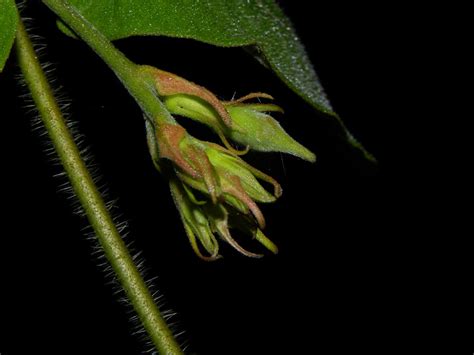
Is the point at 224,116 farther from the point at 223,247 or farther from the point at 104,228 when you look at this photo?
the point at 223,247

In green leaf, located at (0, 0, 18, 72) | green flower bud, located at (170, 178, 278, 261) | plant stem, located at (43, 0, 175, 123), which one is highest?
green leaf, located at (0, 0, 18, 72)

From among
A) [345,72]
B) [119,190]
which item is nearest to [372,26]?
[345,72]

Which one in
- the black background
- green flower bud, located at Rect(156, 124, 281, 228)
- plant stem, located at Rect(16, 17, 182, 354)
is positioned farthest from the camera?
the black background

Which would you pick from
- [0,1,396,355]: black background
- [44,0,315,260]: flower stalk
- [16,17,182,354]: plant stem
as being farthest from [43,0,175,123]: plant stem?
[0,1,396,355]: black background

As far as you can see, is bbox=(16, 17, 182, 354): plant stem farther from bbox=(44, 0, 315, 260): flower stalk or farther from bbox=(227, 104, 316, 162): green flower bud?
bbox=(227, 104, 316, 162): green flower bud

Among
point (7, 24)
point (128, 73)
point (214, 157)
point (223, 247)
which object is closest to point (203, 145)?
point (214, 157)

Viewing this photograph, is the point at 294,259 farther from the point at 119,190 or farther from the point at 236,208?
the point at 236,208
